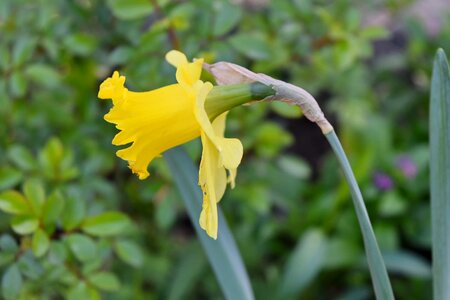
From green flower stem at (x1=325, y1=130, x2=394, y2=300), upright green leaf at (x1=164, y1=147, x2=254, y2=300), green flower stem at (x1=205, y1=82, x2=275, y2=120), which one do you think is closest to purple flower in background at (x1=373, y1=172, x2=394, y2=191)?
upright green leaf at (x1=164, y1=147, x2=254, y2=300)

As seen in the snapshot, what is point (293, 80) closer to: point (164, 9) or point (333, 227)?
point (333, 227)

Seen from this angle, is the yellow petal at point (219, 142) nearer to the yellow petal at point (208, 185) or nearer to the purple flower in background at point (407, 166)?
the yellow petal at point (208, 185)

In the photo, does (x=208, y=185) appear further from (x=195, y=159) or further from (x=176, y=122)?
(x=195, y=159)

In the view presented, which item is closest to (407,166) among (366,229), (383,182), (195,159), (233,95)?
(383,182)

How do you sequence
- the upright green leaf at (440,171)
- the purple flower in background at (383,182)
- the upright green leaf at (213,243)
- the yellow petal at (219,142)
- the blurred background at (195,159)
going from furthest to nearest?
1. the purple flower in background at (383,182)
2. the blurred background at (195,159)
3. the upright green leaf at (213,243)
4. the upright green leaf at (440,171)
5. the yellow petal at (219,142)

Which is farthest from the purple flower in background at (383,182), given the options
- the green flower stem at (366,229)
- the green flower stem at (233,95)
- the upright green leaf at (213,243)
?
the green flower stem at (233,95)

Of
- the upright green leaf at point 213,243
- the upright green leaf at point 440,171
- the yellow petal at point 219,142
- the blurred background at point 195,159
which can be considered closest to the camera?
the yellow petal at point 219,142

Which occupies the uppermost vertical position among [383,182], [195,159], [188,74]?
[188,74]

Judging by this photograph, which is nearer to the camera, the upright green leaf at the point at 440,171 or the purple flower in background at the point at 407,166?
the upright green leaf at the point at 440,171

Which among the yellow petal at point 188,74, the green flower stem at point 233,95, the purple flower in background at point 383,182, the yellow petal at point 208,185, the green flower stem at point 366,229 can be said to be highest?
the yellow petal at point 188,74
